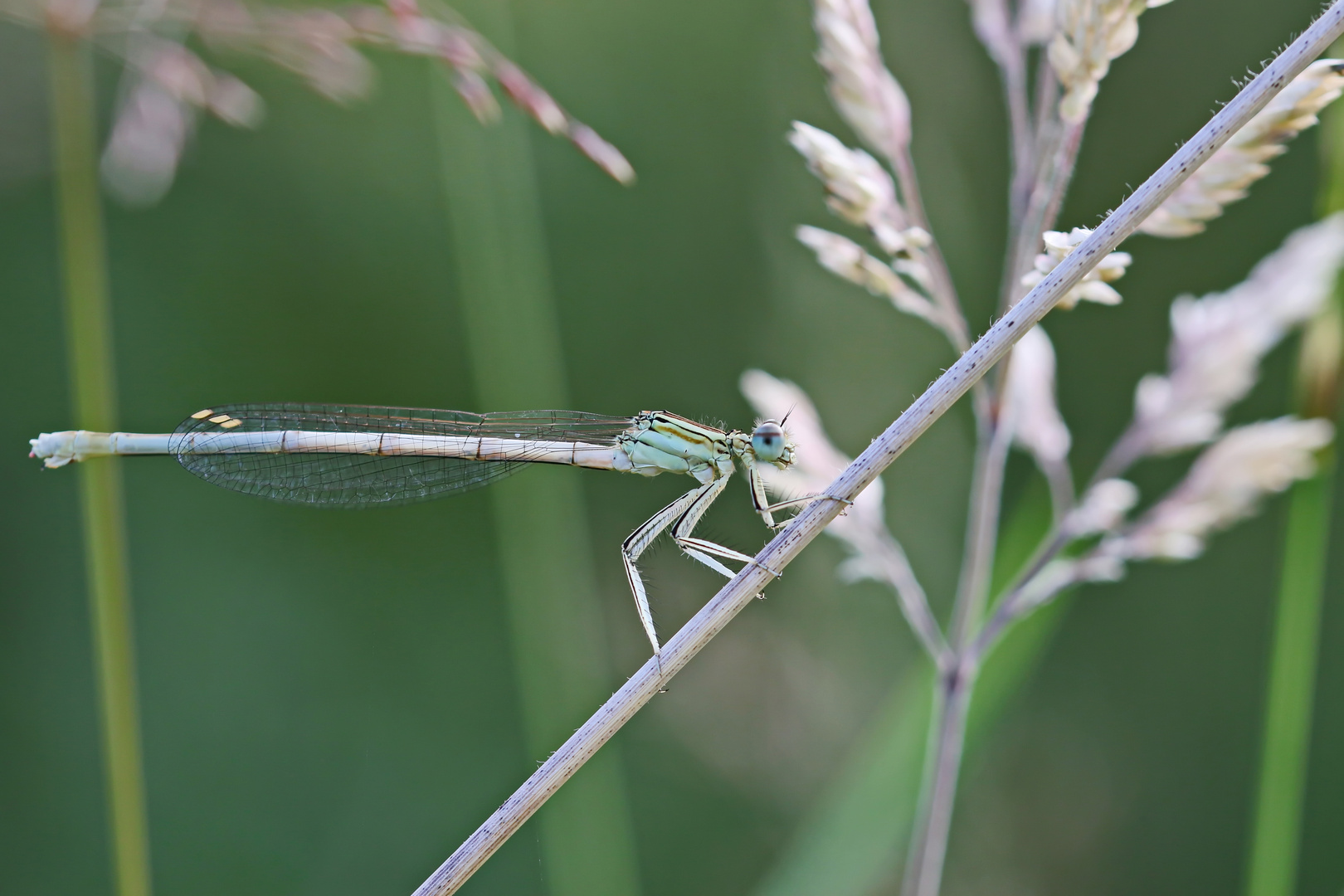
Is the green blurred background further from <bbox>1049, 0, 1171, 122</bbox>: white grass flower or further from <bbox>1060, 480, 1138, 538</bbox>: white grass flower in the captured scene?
<bbox>1049, 0, 1171, 122</bbox>: white grass flower

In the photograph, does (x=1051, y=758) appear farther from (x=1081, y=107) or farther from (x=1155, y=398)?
(x=1081, y=107)

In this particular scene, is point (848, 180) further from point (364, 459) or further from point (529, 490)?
point (364, 459)

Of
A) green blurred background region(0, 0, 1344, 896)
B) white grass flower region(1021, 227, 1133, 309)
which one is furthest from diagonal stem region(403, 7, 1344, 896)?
green blurred background region(0, 0, 1344, 896)

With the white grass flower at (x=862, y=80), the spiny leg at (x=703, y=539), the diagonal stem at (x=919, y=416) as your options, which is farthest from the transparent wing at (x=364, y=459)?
the diagonal stem at (x=919, y=416)

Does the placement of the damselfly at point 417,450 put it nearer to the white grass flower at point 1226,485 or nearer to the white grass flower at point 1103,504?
the white grass flower at point 1103,504

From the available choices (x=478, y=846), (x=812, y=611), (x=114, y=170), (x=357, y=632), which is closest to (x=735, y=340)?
(x=812, y=611)

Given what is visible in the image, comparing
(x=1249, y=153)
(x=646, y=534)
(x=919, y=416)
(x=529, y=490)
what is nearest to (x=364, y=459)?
(x=529, y=490)
